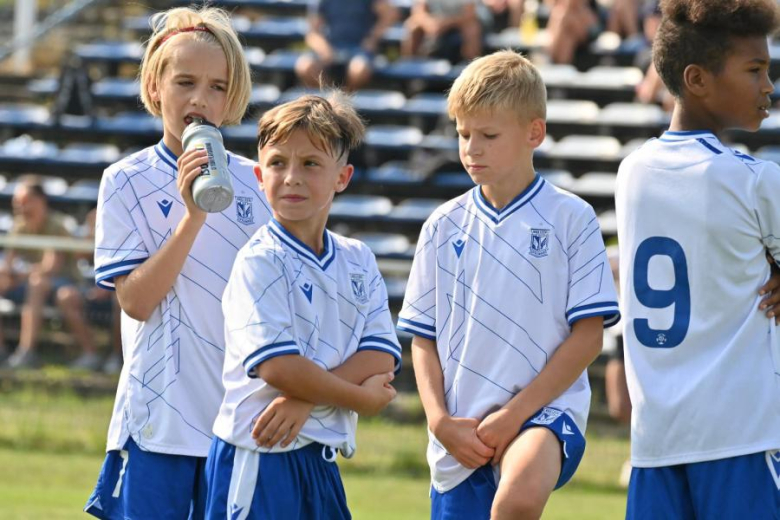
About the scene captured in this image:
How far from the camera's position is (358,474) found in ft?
29.0

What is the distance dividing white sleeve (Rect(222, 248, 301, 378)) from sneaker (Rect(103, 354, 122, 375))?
17.7 ft

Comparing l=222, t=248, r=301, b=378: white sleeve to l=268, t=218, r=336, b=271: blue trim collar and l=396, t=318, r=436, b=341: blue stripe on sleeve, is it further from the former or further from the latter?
l=396, t=318, r=436, b=341: blue stripe on sleeve

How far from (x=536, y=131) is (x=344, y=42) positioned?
→ 31.8ft

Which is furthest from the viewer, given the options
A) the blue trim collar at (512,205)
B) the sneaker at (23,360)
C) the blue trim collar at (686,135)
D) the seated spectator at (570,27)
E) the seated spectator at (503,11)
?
the seated spectator at (503,11)

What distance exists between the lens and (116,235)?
379cm

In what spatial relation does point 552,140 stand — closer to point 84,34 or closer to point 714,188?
point 84,34

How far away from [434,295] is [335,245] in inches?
13.5

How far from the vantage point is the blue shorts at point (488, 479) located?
143 inches

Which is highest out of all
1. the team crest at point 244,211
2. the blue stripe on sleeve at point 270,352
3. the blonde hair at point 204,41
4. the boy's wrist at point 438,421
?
the blonde hair at point 204,41

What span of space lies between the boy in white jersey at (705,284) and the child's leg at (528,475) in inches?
8.5

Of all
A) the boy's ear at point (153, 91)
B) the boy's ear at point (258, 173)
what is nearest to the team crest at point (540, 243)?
the boy's ear at point (258, 173)

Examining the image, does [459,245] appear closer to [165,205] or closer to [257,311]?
[257,311]

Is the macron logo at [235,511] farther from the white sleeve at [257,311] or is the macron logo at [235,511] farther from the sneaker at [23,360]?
the sneaker at [23,360]

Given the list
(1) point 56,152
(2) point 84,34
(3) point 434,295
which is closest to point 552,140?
(1) point 56,152
